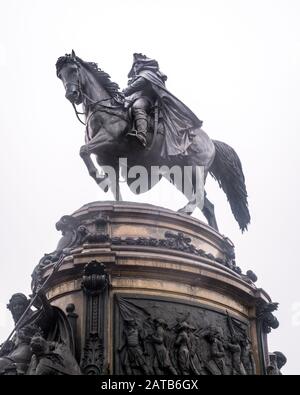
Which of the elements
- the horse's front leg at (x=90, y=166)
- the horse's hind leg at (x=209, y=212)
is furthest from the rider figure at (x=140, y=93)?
the horse's hind leg at (x=209, y=212)

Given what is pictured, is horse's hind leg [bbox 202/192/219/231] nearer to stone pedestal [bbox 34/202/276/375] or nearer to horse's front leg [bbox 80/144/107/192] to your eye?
horse's front leg [bbox 80/144/107/192]

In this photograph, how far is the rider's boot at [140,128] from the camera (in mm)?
14141

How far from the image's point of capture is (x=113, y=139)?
14.1m

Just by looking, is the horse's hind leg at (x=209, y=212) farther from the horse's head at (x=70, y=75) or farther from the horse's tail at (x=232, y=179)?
the horse's head at (x=70, y=75)

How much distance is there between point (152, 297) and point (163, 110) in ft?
17.0

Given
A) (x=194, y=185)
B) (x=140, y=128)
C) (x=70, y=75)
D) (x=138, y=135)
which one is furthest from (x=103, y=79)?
(x=194, y=185)

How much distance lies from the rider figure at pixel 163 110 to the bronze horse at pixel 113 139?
5.7 inches

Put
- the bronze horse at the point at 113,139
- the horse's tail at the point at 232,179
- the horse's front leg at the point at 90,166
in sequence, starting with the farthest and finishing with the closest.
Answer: the horse's tail at the point at 232,179 < the bronze horse at the point at 113,139 < the horse's front leg at the point at 90,166

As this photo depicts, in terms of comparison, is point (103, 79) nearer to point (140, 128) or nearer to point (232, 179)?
point (140, 128)

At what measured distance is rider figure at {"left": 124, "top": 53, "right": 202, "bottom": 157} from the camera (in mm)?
14742

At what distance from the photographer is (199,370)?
10867 millimetres
